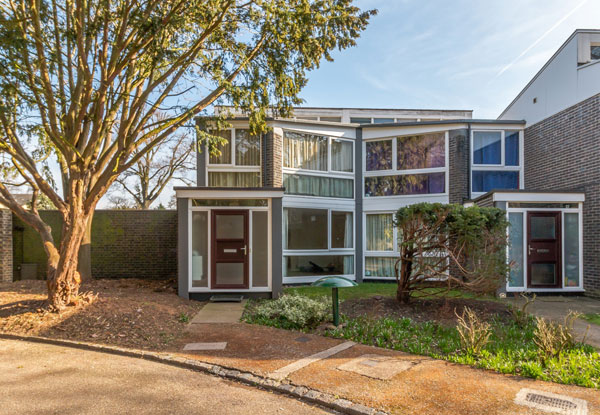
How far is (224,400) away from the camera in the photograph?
398 centimetres

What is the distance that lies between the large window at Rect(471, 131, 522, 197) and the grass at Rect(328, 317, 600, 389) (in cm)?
676

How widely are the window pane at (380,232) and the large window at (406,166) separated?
0.87 m

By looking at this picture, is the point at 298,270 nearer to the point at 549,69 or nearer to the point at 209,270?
the point at 209,270

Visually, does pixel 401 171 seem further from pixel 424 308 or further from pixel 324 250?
pixel 424 308

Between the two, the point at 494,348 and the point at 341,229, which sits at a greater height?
the point at 341,229

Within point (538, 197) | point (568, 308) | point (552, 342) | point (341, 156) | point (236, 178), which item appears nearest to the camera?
point (552, 342)

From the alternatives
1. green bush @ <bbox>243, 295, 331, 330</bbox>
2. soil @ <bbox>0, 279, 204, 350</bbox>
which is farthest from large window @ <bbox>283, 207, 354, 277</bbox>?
green bush @ <bbox>243, 295, 331, 330</bbox>

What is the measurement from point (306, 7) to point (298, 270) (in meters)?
7.80

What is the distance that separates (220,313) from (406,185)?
813 centimetres

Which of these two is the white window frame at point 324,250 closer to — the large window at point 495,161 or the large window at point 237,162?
the large window at point 237,162

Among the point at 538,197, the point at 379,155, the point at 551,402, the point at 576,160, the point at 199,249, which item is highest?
the point at 379,155

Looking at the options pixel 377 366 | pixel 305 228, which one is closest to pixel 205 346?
pixel 377 366

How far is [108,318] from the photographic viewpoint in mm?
6848

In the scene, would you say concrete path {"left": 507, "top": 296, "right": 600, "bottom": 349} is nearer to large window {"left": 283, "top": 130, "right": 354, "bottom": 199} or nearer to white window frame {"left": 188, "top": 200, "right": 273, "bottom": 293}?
white window frame {"left": 188, "top": 200, "right": 273, "bottom": 293}
